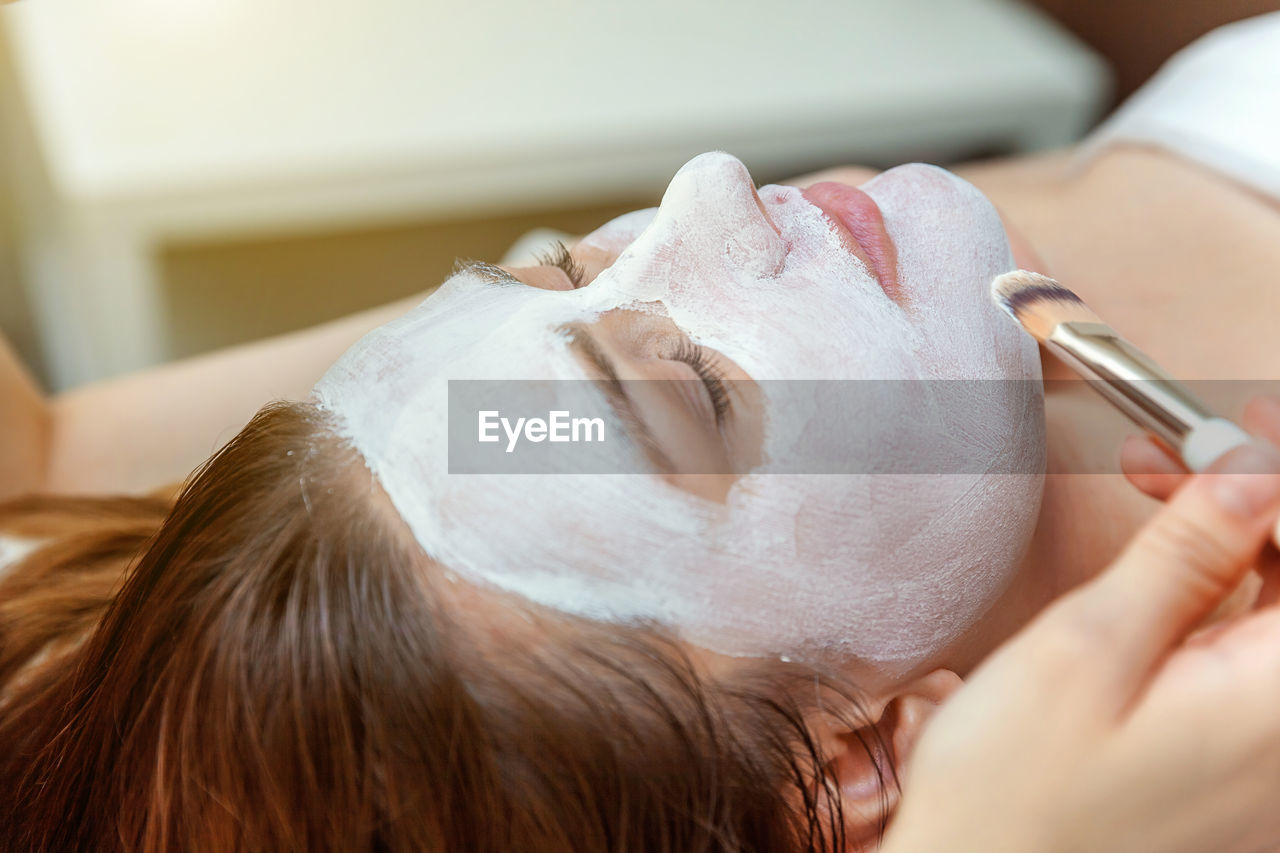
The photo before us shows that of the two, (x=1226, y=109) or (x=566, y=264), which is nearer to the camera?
(x=566, y=264)

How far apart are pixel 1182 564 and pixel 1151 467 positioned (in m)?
0.08

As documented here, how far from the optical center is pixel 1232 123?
2.41 feet

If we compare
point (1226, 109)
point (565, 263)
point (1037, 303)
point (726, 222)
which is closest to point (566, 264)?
point (565, 263)

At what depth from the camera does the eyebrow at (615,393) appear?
0.43 meters

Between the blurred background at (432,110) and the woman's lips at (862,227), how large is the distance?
18.5 inches

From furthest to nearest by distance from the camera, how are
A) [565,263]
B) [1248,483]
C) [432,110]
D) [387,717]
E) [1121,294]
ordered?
[432,110], [1121,294], [565,263], [387,717], [1248,483]

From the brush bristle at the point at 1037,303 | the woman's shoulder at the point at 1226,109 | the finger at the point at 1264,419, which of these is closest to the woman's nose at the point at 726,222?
the brush bristle at the point at 1037,303

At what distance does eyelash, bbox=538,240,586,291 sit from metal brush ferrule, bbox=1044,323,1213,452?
0.75 ft

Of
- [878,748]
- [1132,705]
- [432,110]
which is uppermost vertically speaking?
[432,110]

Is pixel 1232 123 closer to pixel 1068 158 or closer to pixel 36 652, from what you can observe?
pixel 1068 158

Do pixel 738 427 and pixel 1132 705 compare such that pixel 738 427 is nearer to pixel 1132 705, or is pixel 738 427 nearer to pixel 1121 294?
pixel 1132 705

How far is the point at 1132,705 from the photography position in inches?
13.1

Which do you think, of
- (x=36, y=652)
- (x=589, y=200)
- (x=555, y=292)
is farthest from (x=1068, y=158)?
(x=36, y=652)

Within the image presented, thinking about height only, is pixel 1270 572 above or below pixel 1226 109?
below
